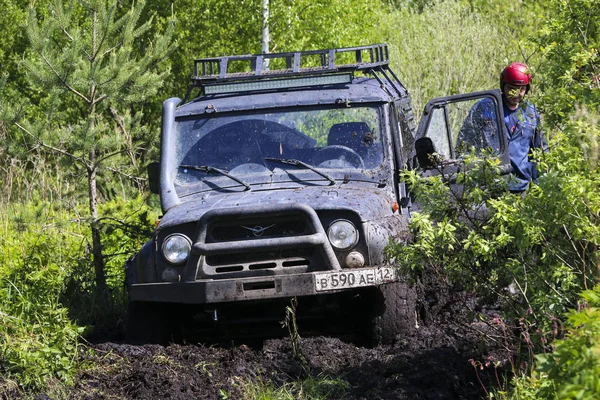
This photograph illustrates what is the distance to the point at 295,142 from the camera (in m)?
8.19

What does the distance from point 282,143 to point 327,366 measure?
6.94ft

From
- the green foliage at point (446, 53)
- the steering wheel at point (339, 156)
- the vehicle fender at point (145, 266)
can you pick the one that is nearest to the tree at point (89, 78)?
the vehicle fender at point (145, 266)

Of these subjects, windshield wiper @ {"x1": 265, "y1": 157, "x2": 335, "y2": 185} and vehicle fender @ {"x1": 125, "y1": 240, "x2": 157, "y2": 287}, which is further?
windshield wiper @ {"x1": 265, "y1": 157, "x2": 335, "y2": 185}

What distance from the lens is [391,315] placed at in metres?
7.27

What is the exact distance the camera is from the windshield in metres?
8.09

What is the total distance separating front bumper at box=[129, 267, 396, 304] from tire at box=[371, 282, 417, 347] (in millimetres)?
215

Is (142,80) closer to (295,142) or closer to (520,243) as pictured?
(295,142)

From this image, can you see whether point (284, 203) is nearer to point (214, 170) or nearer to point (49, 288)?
point (214, 170)

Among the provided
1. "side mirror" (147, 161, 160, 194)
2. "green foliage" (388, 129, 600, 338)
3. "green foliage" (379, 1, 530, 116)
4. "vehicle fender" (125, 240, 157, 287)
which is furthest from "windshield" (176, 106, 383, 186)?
"green foliage" (379, 1, 530, 116)

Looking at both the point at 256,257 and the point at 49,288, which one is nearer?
the point at 256,257

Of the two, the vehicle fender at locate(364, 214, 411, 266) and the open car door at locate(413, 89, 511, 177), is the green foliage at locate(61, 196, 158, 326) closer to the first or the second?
the vehicle fender at locate(364, 214, 411, 266)

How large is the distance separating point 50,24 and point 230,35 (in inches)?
405

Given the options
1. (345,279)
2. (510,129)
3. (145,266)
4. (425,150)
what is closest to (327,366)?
(345,279)

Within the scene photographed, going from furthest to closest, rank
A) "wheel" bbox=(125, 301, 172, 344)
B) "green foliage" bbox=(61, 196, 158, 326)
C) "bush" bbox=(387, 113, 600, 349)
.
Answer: "green foliage" bbox=(61, 196, 158, 326)
"wheel" bbox=(125, 301, 172, 344)
"bush" bbox=(387, 113, 600, 349)
